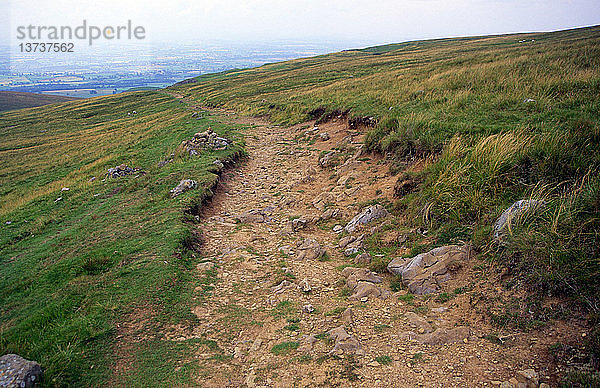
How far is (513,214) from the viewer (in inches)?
238

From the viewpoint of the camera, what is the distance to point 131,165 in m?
21.7

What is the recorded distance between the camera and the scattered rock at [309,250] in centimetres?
883

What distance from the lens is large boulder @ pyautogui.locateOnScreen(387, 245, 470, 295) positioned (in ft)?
20.7

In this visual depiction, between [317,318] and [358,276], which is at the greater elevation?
[358,276]

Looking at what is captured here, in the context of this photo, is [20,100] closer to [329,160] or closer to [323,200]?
[329,160]

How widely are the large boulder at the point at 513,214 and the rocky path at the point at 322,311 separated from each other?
982 millimetres

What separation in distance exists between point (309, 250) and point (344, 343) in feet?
12.9

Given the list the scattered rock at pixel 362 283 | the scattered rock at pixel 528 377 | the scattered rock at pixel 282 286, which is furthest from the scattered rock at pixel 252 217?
the scattered rock at pixel 528 377

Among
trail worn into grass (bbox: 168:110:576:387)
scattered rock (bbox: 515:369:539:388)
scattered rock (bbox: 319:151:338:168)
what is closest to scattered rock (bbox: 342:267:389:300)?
trail worn into grass (bbox: 168:110:576:387)

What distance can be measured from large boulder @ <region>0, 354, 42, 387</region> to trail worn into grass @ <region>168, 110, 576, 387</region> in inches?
81.4

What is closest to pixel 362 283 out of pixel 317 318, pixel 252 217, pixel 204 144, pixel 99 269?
pixel 317 318

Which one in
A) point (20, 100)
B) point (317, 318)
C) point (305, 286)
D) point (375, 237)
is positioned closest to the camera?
point (317, 318)

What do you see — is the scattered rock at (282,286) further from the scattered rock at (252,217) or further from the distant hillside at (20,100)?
the distant hillside at (20,100)

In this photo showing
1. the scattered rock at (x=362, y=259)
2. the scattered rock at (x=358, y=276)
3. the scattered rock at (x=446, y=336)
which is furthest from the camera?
the scattered rock at (x=362, y=259)
